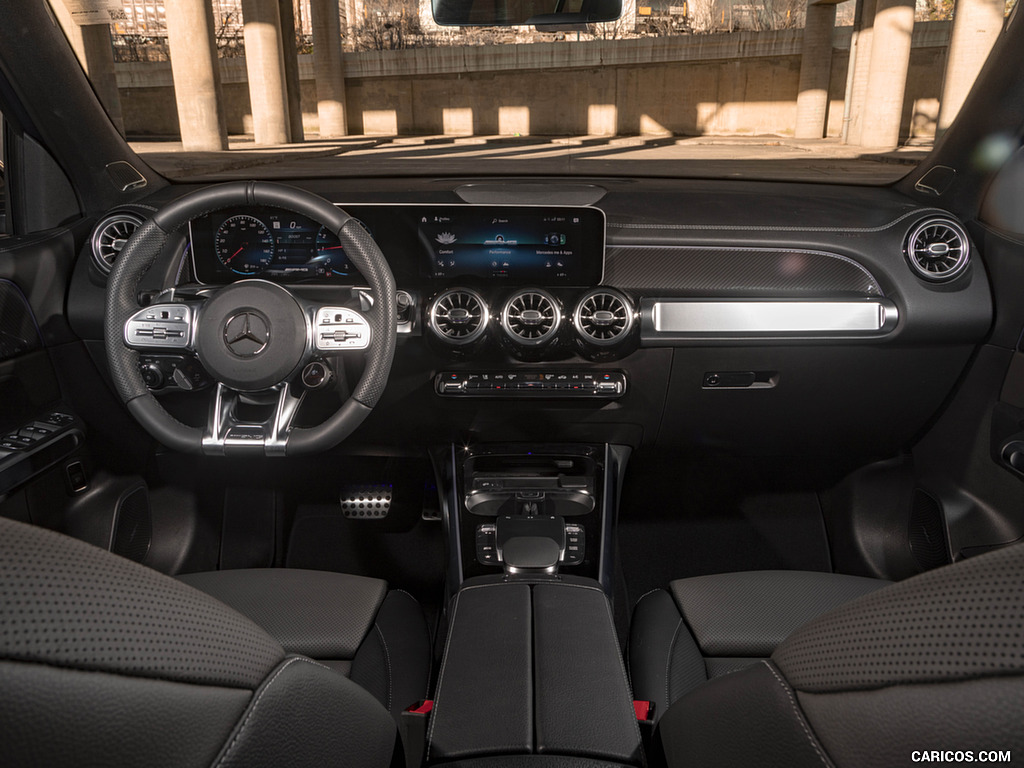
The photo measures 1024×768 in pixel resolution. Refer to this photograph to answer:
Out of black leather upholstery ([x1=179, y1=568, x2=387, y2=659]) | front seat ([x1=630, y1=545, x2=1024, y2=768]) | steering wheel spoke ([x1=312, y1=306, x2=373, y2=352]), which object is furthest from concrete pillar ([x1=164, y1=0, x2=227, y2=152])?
front seat ([x1=630, y1=545, x2=1024, y2=768])

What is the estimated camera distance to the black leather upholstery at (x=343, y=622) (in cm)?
164

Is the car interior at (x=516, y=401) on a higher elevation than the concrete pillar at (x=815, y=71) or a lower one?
lower

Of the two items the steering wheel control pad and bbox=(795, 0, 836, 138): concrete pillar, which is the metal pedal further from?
bbox=(795, 0, 836, 138): concrete pillar

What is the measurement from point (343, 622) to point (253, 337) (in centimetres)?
68

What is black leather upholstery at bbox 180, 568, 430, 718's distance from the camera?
1.64 metres

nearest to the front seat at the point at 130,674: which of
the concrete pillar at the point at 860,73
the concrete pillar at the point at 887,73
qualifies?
the concrete pillar at the point at 887,73

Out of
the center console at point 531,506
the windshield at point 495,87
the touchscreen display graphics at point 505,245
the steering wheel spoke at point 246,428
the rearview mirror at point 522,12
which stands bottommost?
the center console at point 531,506

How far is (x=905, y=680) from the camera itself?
1.69 feet

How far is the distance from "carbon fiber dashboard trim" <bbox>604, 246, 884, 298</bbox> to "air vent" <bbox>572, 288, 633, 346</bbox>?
11 cm

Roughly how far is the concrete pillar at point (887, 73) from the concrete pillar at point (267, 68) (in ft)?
7.30

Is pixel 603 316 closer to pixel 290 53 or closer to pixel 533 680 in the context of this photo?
pixel 533 680

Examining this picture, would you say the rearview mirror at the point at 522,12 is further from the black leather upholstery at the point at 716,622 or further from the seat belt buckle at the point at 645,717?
the seat belt buckle at the point at 645,717

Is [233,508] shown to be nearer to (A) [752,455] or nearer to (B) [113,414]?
(B) [113,414]

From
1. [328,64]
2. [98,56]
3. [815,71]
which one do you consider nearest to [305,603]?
[98,56]
